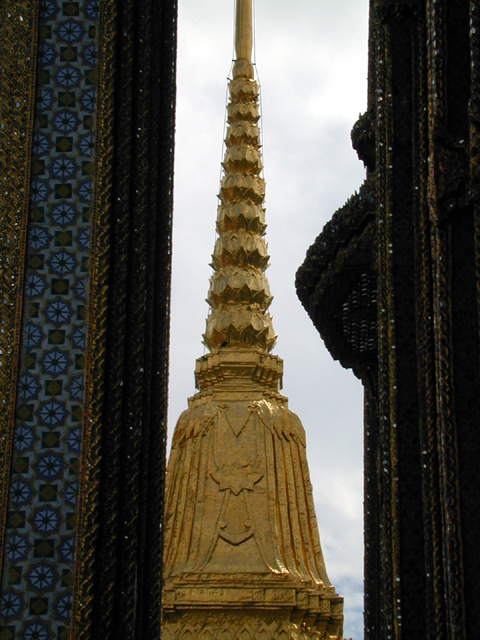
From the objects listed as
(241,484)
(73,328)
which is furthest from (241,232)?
(73,328)

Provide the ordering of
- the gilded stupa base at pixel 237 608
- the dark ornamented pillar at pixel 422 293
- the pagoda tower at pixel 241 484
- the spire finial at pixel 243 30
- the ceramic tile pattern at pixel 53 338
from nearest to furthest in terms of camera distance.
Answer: the dark ornamented pillar at pixel 422 293 → the ceramic tile pattern at pixel 53 338 → the gilded stupa base at pixel 237 608 → the pagoda tower at pixel 241 484 → the spire finial at pixel 243 30

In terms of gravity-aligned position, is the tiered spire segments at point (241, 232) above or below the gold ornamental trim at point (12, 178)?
above

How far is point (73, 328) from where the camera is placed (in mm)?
6258

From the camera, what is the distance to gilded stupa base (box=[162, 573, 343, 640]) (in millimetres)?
15781

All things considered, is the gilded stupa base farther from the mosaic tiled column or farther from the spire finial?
the spire finial

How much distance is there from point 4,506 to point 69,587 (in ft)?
1.80

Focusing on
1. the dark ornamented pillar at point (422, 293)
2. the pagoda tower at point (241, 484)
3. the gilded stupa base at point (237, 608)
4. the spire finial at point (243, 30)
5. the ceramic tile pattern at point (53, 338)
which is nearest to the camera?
the dark ornamented pillar at point (422, 293)

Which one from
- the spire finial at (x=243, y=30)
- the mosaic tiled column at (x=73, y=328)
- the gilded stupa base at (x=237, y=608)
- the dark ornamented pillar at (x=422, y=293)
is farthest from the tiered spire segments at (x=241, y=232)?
the mosaic tiled column at (x=73, y=328)

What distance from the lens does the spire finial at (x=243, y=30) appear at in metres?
21.0

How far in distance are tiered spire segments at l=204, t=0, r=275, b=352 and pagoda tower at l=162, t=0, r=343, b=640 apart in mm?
23

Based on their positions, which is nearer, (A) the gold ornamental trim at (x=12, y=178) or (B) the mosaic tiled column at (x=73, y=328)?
(B) the mosaic tiled column at (x=73, y=328)

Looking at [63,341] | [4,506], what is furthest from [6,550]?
[63,341]

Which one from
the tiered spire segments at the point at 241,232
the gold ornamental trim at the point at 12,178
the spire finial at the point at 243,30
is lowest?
the gold ornamental trim at the point at 12,178

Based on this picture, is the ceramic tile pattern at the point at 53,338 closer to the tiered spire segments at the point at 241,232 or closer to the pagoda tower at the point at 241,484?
the pagoda tower at the point at 241,484
